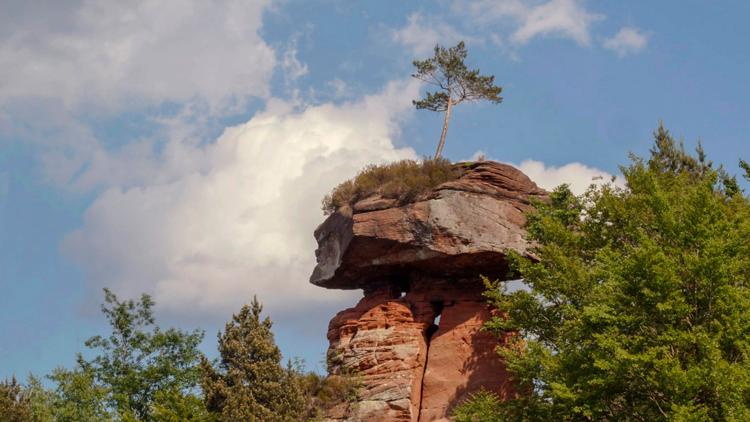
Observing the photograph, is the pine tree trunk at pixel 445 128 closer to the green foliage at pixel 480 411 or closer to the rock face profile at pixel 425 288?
the rock face profile at pixel 425 288

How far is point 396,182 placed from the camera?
3656cm

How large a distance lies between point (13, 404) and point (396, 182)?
21527 mm

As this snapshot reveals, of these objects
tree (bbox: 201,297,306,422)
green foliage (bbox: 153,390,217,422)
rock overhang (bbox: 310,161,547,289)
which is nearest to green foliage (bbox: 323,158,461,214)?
rock overhang (bbox: 310,161,547,289)

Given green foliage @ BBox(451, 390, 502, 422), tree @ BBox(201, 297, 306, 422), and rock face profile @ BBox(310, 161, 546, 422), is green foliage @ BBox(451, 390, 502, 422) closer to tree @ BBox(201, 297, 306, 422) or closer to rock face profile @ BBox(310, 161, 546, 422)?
rock face profile @ BBox(310, 161, 546, 422)

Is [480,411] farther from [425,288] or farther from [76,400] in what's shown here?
[76,400]

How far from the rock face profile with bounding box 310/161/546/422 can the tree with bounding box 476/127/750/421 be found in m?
4.14

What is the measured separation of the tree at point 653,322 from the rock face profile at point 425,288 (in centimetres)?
414

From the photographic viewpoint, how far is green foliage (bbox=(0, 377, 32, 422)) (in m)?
39.4

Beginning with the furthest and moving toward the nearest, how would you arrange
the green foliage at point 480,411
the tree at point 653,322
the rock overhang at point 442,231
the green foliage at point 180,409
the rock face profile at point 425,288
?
the green foliage at point 180,409 → the rock overhang at point 442,231 → the rock face profile at point 425,288 → the green foliage at point 480,411 → the tree at point 653,322

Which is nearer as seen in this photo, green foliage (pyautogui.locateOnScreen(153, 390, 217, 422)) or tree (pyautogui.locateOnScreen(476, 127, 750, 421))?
tree (pyautogui.locateOnScreen(476, 127, 750, 421))

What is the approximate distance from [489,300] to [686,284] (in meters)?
12.1

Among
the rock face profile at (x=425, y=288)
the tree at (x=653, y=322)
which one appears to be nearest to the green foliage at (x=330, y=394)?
the rock face profile at (x=425, y=288)

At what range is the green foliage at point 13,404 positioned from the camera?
39397 mm

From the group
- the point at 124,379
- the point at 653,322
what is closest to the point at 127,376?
the point at 124,379
